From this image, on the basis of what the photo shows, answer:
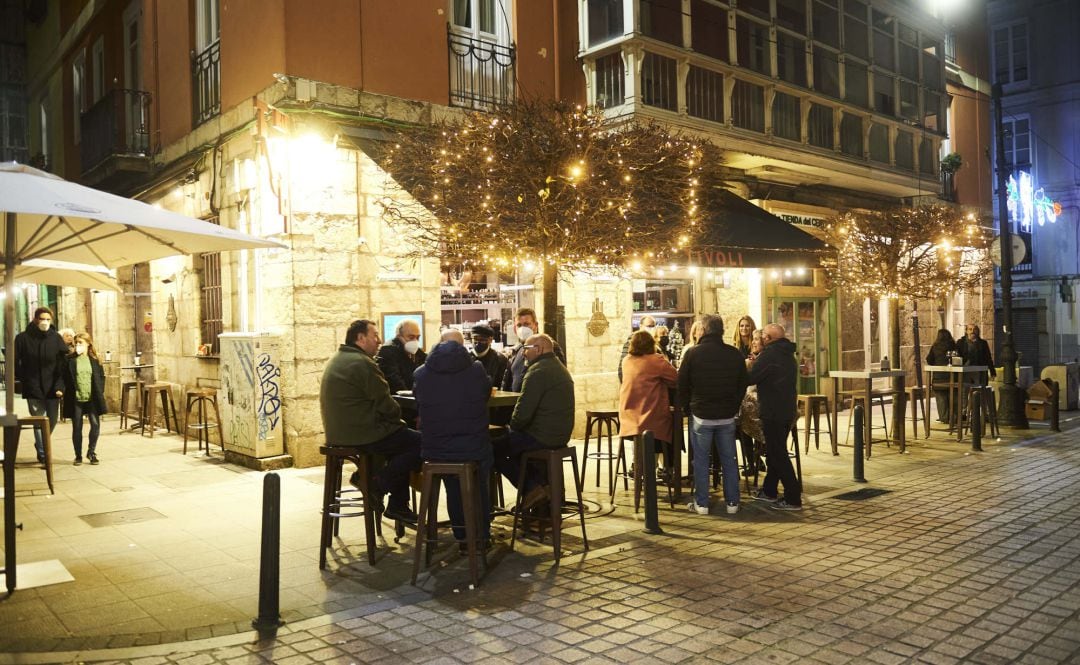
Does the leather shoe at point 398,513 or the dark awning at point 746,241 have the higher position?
the dark awning at point 746,241

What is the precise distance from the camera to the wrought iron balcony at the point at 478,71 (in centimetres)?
1223

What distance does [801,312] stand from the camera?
17.4 meters

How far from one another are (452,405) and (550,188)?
2.99m

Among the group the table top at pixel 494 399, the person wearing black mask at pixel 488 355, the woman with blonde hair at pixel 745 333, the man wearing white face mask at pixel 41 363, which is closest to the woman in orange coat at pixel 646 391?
the table top at pixel 494 399

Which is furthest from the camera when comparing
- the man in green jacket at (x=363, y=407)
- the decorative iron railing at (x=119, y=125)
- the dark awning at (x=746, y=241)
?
the decorative iron railing at (x=119, y=125)

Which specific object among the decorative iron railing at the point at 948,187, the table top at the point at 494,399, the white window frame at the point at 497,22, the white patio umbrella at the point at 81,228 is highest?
the white window frame at the point at 497,22

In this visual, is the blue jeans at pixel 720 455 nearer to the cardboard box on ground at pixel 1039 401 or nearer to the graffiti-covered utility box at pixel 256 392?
the graffiti-covered utility box at pixel 256 392

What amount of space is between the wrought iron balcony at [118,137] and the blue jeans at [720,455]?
11527mm

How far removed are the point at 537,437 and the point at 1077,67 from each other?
31.9 meters

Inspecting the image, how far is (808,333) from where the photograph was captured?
1748 centimetres

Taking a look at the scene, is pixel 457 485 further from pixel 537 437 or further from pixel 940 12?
pixel 940 12

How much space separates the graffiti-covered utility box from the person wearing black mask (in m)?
2.90

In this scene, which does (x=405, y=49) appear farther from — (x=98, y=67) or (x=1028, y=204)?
(x=1028, y=204)

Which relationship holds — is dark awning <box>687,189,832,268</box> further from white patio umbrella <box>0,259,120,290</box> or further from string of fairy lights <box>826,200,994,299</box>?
white patio umbrella <box>0,259,120,290</box>
